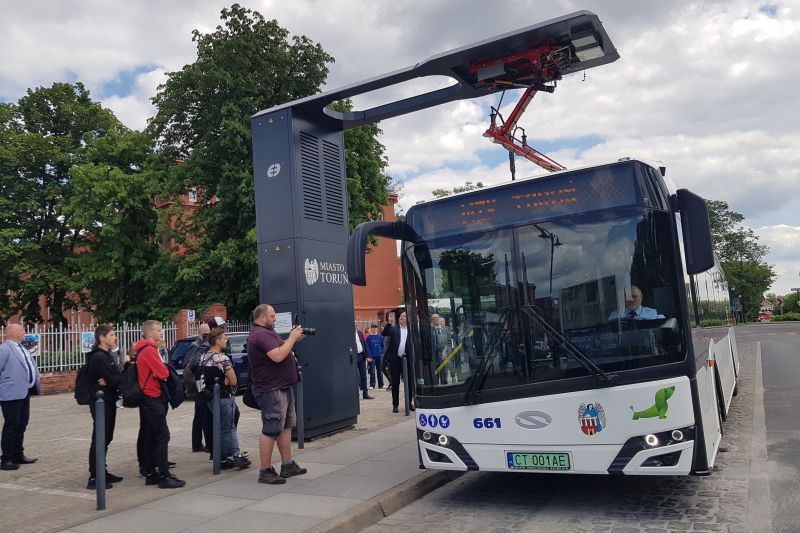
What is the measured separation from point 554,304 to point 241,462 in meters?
4.39

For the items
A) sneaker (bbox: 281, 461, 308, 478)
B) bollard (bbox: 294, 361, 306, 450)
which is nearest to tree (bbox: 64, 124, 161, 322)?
bollard (bbox: 294, 361, 306, 450)

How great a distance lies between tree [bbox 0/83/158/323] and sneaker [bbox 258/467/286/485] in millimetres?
24226

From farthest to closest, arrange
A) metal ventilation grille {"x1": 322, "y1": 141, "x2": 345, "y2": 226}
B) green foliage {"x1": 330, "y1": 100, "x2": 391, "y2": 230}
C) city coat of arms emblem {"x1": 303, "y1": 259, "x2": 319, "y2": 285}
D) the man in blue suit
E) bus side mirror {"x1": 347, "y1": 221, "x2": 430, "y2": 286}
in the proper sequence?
green foliage {"x1": 330, "y1": 100, "x2": 391, "y2": 230} < metal ventilation grille {"x1": 322, "y1": 141, "x2": 345, "y2": 226} < city coat of arms emblem {"x1": 303, "y1": 259, "x2": 319, "y2": 285} < the man in blue suit < bus side mirror {"x1": 347, "y1": 221, "x2": 430, "y2": 286}

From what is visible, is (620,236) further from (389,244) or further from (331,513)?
(389,244)

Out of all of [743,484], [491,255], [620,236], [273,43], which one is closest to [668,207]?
[620,236]

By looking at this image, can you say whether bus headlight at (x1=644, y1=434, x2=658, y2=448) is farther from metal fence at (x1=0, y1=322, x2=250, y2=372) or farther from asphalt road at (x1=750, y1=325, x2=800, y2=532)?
metal fence at (x1=0, y1=322, x2=250, y2=372)

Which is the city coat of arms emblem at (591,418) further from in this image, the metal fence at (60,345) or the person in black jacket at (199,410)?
the metal fence at (60,345)

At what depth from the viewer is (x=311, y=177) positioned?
10.1 meters

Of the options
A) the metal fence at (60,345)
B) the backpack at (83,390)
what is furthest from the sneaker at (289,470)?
the metal fence at (60,345)

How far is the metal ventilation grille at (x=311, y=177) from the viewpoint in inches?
389

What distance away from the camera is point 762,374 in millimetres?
17141

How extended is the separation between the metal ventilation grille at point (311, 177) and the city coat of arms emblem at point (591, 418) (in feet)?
18.3

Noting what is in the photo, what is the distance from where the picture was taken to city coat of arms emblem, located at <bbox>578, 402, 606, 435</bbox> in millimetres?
5320

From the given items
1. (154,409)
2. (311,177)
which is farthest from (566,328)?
(311,177)
